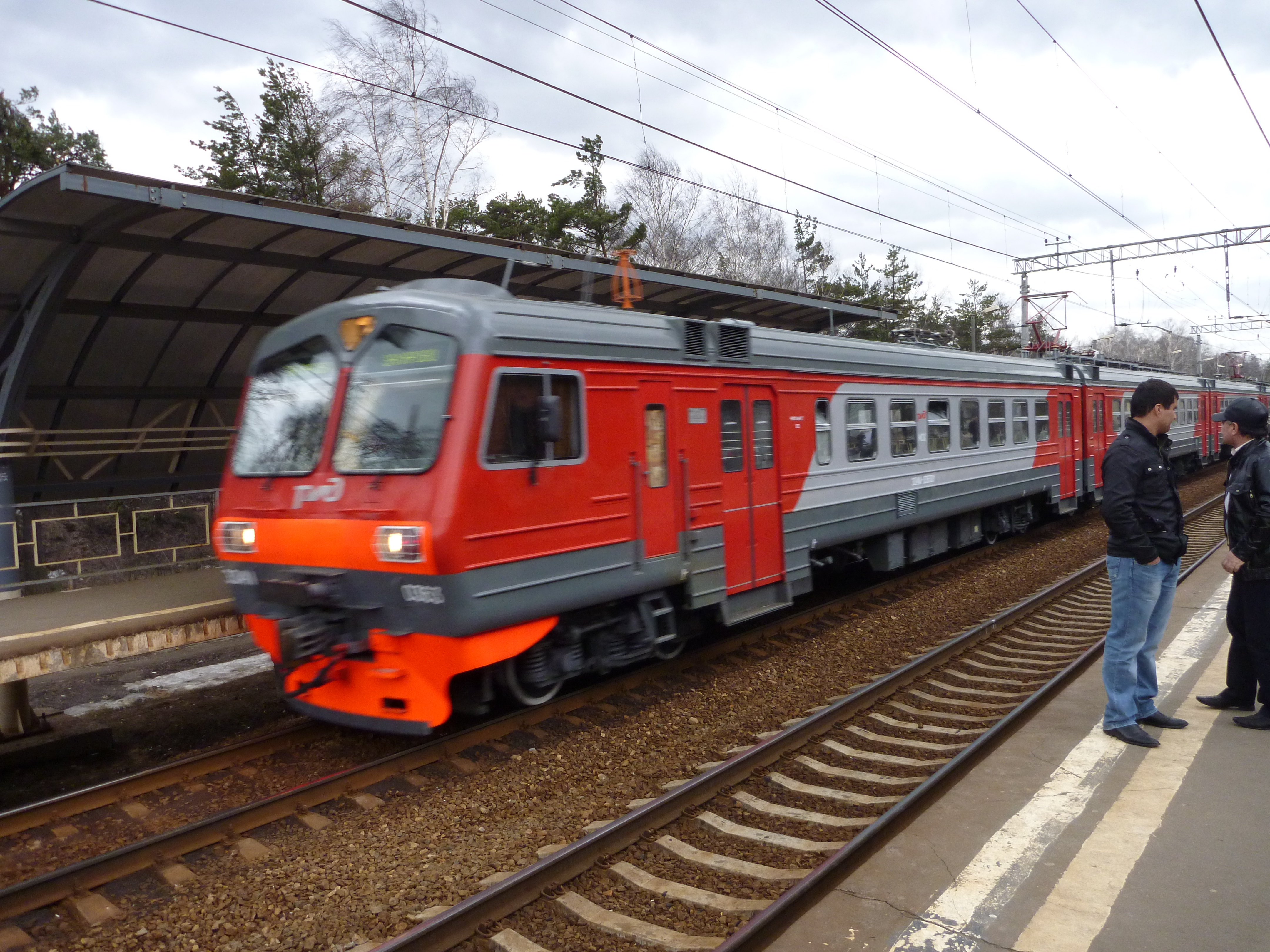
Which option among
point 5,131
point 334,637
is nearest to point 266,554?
point 334,637

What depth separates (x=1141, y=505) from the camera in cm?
495

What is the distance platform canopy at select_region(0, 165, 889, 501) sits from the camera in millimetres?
8352

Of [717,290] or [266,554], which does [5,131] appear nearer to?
[717,290]

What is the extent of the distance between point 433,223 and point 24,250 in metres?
19.3

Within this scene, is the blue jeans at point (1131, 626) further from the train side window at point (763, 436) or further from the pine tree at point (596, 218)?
the pine tree at point (596, 218)

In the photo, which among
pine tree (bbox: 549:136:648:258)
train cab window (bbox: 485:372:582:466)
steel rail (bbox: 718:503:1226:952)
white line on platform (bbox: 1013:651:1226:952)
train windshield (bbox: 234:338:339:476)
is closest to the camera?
white line on platform (bbox: 1013:651:1226:952)

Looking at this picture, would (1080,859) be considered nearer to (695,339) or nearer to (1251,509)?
(1251,509)

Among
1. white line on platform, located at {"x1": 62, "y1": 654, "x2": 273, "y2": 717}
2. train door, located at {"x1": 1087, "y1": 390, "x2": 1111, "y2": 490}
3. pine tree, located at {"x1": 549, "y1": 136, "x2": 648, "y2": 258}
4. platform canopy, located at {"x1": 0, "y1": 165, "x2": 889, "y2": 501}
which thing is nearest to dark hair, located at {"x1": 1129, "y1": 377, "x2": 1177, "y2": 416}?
platform canopy, located at {"x1": 0, "y1": 165, "x2": 889, "y2": 501}

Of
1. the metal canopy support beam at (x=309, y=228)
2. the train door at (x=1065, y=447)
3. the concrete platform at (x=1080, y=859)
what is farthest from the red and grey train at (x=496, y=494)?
the train door at (x=1065, y=447)

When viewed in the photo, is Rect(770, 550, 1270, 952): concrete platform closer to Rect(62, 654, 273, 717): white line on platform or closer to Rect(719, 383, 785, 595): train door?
Rect(719, 383, 785, 595): train door

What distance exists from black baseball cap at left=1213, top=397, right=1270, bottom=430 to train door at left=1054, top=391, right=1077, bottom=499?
1071 centimetres

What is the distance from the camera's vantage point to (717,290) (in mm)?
12789

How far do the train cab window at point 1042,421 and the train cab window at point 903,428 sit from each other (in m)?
4.79

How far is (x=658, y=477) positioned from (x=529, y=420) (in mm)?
1458
